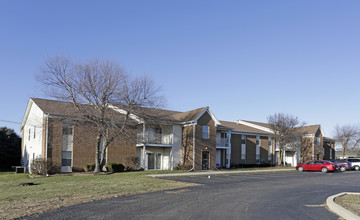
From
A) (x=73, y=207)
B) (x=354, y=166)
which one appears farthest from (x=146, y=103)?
(x=354, y=166)

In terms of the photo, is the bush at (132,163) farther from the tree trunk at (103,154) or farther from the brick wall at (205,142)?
the brick wall at (205,142)

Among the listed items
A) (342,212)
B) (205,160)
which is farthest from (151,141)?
(342,212)

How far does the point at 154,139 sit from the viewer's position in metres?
34.8

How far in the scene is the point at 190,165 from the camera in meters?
35.1

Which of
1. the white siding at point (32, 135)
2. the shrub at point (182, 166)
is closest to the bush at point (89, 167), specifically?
the white siding at point (32, 135)

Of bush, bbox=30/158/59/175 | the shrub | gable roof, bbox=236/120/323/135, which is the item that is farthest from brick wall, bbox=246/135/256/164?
bush, bbox=30/158/59/175

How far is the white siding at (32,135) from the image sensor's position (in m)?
31.2

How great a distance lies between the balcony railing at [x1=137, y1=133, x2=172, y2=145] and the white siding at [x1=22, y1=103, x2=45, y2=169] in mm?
9269

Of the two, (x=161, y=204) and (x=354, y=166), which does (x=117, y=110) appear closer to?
(x=161, y=204)

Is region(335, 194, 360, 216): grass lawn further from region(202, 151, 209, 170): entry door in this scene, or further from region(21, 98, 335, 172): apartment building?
region(202, 151, 209, 170): entry door

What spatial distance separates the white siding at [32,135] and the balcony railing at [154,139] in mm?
9269

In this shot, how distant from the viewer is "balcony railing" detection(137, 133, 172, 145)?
108ft

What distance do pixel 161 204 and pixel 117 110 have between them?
790 inches

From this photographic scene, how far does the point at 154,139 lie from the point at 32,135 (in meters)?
12.9
